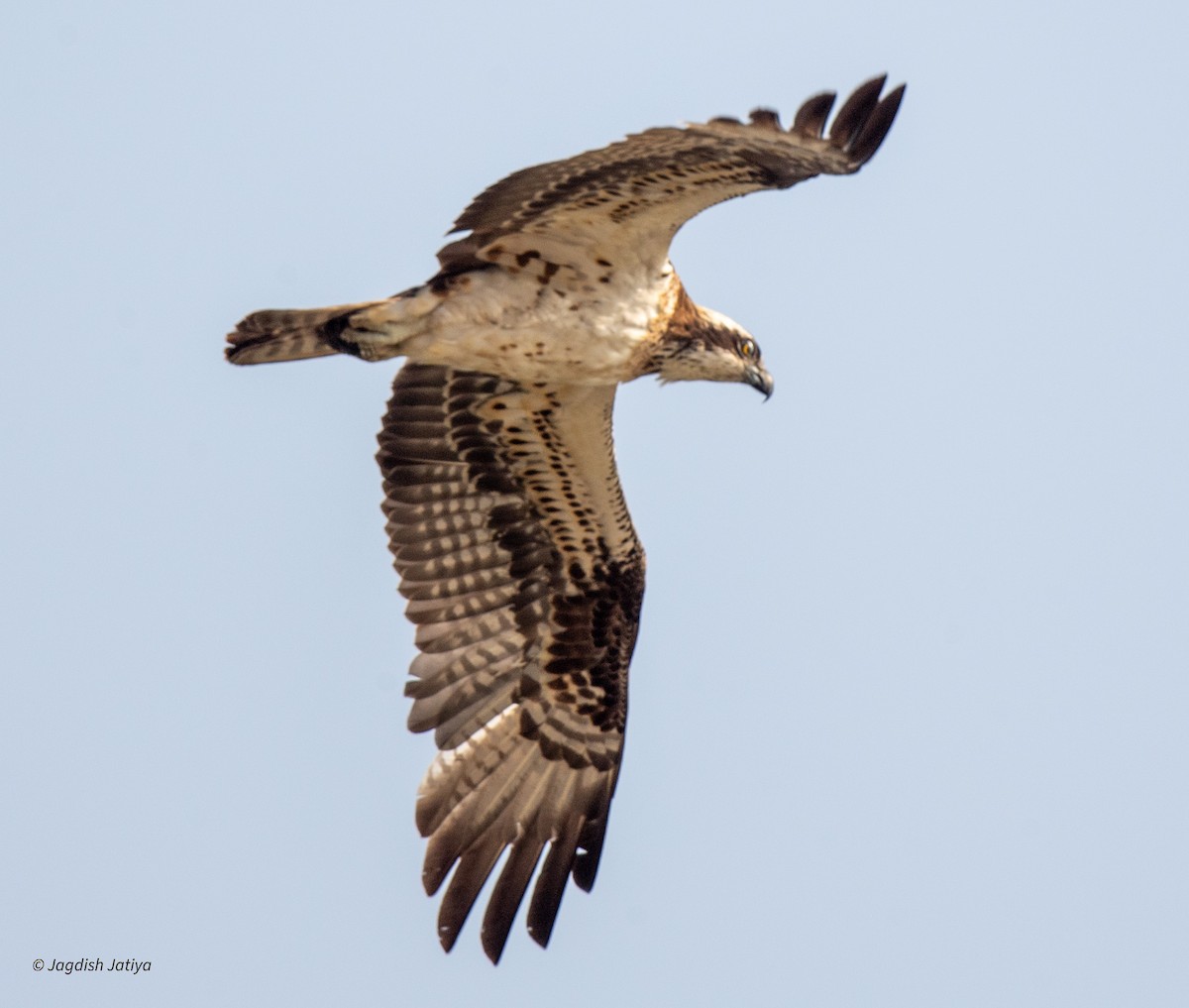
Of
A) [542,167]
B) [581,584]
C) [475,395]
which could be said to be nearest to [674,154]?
[542,167]

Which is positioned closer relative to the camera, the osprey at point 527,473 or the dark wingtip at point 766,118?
the dark wingtip at point 766,118

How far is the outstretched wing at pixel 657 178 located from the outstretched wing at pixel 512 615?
3.87 ft

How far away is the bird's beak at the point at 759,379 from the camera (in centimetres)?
1040

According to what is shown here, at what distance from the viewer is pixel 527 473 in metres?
11.0

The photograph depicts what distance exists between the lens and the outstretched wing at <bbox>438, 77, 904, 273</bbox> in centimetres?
848

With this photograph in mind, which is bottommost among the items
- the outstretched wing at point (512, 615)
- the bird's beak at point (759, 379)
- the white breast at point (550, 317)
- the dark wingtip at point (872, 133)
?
the outstretched wing at point (512, 615)

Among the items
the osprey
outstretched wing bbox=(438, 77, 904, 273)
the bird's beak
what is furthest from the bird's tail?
the bird's beak

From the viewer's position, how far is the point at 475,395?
10664mm

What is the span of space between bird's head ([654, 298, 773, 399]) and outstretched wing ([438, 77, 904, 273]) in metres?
0.47

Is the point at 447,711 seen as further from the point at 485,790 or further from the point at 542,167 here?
the point at 542,167

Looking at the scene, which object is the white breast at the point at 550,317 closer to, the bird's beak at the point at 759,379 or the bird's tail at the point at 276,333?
the bird's tail at the point at 276,333

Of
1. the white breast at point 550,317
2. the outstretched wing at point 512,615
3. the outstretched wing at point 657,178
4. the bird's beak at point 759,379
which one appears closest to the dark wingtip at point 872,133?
the outstretched wing at point 657,178

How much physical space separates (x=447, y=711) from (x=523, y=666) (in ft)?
1.66

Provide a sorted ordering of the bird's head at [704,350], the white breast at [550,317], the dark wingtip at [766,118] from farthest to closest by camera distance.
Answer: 1. the bird's head at [704,350]
2. the white breast at [550,317]
3. the dark wingtip at [766,118]
